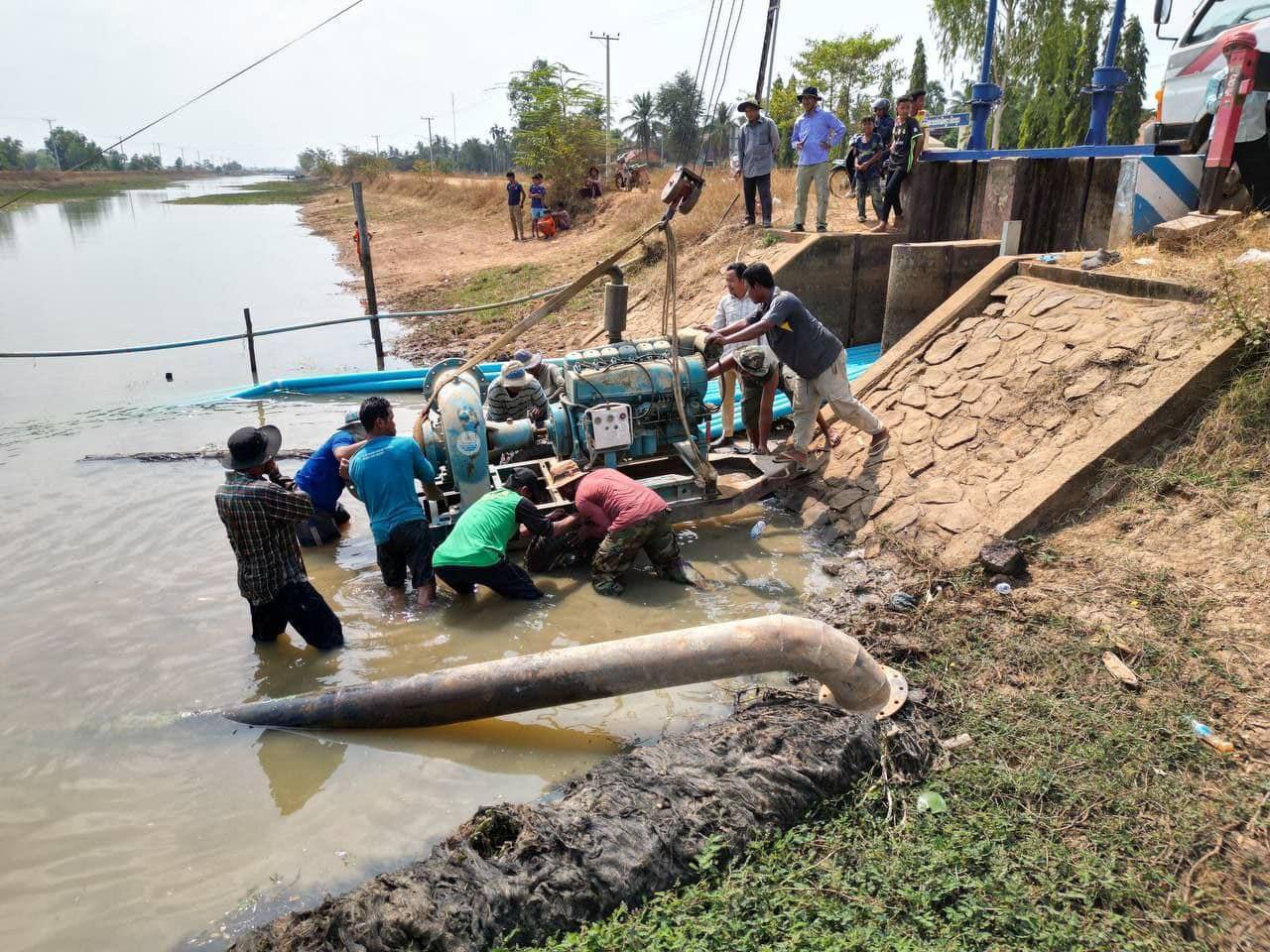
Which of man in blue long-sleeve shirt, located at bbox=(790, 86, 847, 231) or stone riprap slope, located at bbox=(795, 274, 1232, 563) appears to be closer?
stone riprap slope, located at bbox=(795, 274, 1232, 563)

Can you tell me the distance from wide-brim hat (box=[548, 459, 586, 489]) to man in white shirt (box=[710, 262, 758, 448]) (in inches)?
69.4

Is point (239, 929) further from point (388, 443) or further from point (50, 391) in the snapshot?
point (50, 391)

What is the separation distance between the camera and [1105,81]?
10.6 m

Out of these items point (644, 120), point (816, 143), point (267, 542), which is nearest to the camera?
point (267, 542)

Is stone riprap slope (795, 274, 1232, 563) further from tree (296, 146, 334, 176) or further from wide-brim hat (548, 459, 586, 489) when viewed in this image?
tree (296, 146, 334, 176)

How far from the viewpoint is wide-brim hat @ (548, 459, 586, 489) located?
6.52 meters

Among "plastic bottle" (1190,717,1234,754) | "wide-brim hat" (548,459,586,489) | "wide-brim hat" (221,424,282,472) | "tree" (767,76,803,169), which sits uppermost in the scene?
"tree" (767,76,803,169)

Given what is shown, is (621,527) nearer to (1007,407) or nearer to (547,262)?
(1007,407)

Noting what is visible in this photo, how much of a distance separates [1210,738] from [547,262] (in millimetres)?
18441

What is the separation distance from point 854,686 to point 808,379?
3418 millimetres

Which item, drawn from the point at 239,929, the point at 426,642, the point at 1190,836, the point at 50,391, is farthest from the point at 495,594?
the point at 50,391

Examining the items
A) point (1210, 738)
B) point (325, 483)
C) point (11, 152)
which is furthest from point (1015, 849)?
point (11, 152)

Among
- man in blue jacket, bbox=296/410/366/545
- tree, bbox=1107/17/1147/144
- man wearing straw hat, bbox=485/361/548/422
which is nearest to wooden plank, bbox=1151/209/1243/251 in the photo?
man wearing straw hat, bbox=485/361/548/422

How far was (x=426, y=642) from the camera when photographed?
18.2 feet
